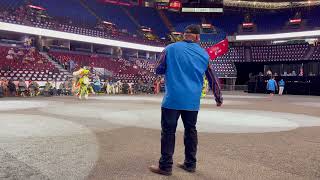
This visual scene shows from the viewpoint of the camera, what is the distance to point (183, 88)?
166 inches

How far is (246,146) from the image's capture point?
5.82 m

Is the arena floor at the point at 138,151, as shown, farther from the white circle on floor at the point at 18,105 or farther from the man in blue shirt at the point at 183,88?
the white circle on floor at the point at 18,105

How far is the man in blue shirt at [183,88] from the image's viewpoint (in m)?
4.15

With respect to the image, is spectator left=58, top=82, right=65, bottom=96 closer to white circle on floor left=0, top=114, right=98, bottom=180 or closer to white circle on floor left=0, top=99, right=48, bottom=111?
white circle on floor left=0, top=99, right=48, bottom=111

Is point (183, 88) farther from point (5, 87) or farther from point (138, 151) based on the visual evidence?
point (5, 87)

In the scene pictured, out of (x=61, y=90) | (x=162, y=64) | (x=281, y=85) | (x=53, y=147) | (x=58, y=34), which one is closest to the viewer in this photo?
(x=162, y=64)

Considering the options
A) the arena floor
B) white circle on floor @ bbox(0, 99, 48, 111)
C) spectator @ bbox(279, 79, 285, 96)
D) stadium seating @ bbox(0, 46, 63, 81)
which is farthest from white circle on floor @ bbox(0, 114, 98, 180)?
spectator @ bbox(279, 79, 285, 96)

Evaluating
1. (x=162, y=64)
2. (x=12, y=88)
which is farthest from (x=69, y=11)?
(x=162, y=64)

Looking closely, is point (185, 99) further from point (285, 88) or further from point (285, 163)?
point (285, 88)

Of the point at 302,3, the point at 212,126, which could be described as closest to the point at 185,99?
the point at 212,126

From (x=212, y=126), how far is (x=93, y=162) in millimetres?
4601

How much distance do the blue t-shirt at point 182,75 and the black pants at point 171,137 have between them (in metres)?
0.10

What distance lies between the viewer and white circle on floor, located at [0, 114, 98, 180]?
4105 millimetres

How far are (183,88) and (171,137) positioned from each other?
25.1 inches
